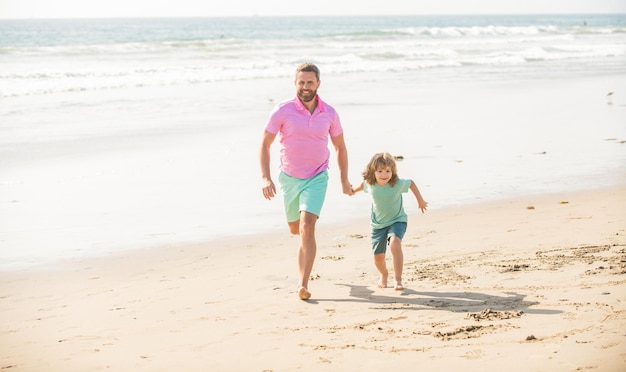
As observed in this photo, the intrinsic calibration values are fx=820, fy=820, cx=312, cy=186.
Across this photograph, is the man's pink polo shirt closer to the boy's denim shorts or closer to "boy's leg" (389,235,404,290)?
the boy's denim shorts

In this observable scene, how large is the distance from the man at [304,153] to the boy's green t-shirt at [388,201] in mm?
199

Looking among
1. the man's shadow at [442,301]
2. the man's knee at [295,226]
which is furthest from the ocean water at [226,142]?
the man's shadow at [442,301]

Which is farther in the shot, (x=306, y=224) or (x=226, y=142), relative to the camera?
(x=226, y=142)

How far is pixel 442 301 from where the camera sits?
5262 mm

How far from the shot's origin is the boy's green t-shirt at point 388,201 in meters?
5.79

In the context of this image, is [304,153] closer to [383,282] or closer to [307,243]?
[307,243]

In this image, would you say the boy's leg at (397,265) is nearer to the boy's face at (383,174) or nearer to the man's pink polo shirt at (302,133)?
the boy's face at (383,174)

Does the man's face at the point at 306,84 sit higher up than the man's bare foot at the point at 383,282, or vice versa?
the man's face at the point at 306,84

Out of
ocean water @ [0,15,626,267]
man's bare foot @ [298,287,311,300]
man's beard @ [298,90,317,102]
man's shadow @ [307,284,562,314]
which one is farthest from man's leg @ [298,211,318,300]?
ocean water @ [0,15,626,267]

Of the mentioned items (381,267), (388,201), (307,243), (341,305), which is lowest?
(341,305)

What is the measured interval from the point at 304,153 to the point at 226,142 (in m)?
6.77

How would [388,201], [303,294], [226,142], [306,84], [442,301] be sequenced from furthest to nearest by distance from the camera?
[226,142]
[388,201]
[306,84]
[303,294]
[442,301]

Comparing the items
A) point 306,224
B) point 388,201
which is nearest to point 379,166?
point 388,201

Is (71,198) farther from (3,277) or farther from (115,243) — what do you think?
(3,277)
